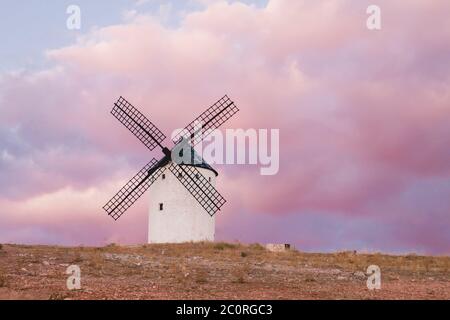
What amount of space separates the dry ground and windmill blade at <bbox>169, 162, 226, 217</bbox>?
7.42 metres

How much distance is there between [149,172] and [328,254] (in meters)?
12.9

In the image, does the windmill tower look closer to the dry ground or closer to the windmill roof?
the windmill roof

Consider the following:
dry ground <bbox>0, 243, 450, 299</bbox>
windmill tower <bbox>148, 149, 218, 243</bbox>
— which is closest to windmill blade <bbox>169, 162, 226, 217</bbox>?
→ windmill tower <bbox>148, 149, 218, 243</bbox>

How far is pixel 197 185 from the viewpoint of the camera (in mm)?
38906

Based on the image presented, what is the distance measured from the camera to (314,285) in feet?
63.6

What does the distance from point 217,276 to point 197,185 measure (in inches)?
717

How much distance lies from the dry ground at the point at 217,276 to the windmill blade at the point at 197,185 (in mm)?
7415

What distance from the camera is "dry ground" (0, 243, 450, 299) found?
16.6 metres
